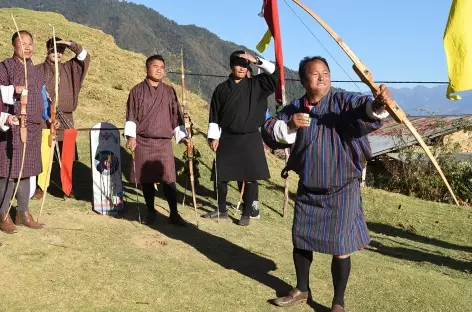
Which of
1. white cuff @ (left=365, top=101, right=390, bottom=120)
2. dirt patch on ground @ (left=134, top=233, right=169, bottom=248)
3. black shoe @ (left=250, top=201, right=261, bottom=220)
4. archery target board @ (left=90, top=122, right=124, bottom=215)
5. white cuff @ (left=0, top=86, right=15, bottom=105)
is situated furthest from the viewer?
black shoe @ (left=250, top=201, right=261, bottom=220)

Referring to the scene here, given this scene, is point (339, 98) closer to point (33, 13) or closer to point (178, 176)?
point (178, 176)

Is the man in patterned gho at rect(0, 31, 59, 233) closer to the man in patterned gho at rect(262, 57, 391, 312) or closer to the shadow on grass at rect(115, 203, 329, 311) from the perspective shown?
the shadow on grass at rect(115, 203, 329, 311)

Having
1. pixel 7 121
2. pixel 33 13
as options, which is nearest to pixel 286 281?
pixel 7 121

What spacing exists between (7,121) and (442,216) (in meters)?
7.44

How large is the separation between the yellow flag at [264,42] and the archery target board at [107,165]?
7.65 ft

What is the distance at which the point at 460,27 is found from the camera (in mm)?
3564

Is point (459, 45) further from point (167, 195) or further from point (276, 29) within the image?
point (167, 195)

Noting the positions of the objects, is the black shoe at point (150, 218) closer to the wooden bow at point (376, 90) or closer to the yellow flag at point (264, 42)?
the yellow flag at point (264, 42)

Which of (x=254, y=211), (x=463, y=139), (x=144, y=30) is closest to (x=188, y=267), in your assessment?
(x=254, y=211)

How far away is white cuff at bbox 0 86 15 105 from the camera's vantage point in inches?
187

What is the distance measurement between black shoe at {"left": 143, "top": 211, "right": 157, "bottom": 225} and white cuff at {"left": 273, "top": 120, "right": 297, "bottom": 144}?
2.65 meters

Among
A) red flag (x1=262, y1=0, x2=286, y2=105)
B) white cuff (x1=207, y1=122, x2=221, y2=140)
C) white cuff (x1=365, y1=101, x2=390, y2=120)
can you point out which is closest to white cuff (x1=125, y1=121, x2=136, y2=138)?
white cuff (x1=207, y1=122, x2=221, y2=140)

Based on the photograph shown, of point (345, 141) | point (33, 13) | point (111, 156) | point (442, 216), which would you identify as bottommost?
point (442, 216)

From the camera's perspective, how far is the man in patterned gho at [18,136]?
480cm
